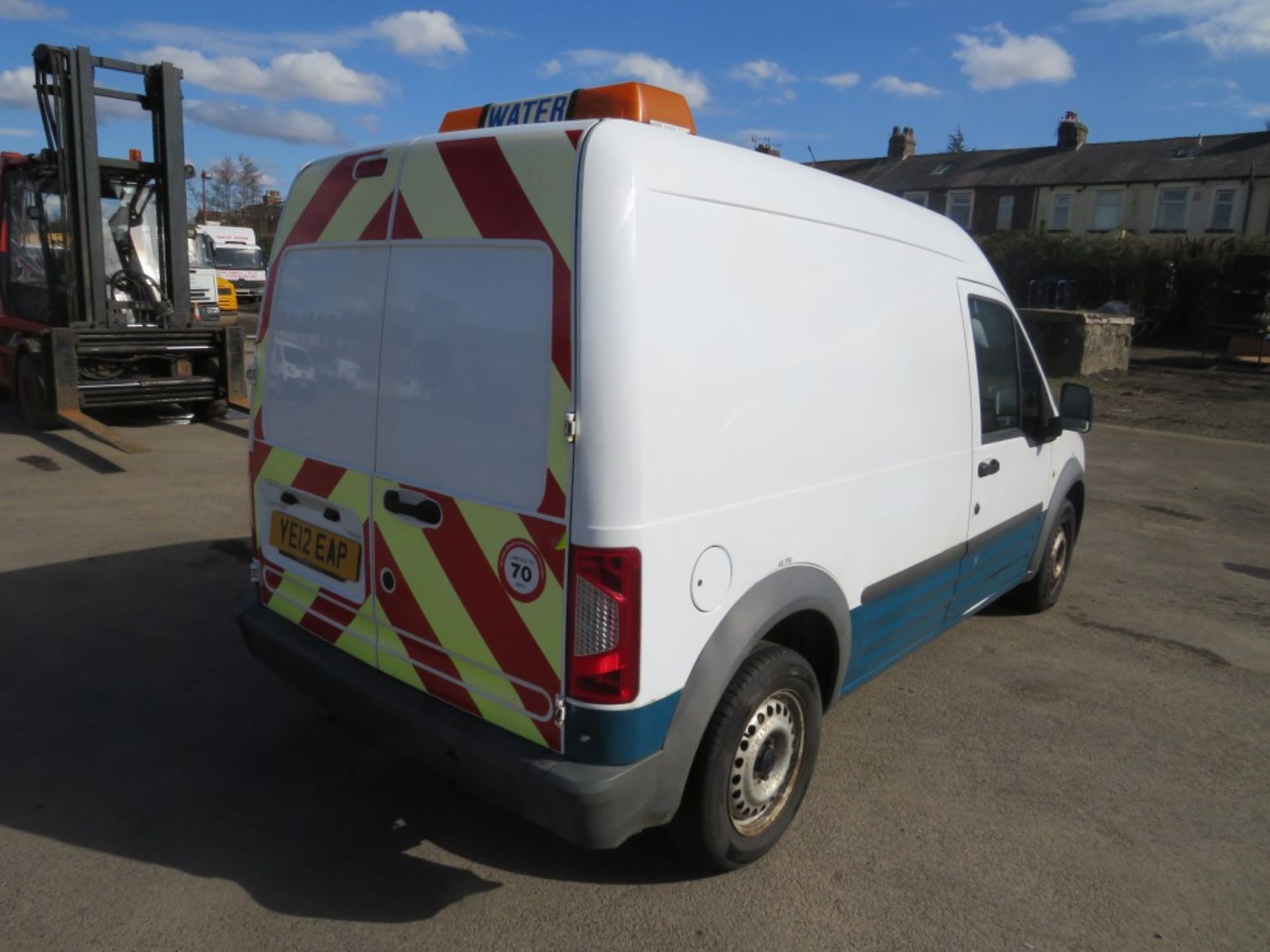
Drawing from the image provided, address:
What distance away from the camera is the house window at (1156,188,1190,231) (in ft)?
119

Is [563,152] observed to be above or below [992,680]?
above

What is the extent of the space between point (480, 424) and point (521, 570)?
1.39ft

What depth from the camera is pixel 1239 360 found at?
21469mm

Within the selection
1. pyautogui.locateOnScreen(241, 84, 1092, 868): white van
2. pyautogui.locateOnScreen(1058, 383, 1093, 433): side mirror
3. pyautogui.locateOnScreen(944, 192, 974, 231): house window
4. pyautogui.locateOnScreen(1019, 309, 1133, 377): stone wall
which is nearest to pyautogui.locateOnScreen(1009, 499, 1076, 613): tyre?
pyautogui.locateOnScreen(1058, 383, 1093, 433): side mirror

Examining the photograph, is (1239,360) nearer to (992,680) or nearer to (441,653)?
(992,680)

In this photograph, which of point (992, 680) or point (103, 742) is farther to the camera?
point (992, 680)

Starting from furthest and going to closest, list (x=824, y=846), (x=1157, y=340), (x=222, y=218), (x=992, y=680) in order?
(x=222, y=218) < (x=1157, y=340) < (x=992, y=680) < (x=824, y=846)

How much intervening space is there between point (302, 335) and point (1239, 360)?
23.9 metres

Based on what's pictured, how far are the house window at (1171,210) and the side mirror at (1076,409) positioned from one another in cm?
3795

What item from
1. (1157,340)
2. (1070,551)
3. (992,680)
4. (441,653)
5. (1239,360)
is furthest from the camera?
(1157,340)

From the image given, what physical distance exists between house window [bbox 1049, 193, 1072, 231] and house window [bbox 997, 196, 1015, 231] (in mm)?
1699

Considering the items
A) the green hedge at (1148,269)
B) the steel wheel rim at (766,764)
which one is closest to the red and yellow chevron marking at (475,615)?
the steel wheel rim at (766,764)

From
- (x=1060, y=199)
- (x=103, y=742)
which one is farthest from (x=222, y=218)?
(x=103, y=742)

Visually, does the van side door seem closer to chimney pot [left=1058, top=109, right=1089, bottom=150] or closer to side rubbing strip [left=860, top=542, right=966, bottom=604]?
side rubbing strip [left=860, top=542, right=966, bottom=604]
